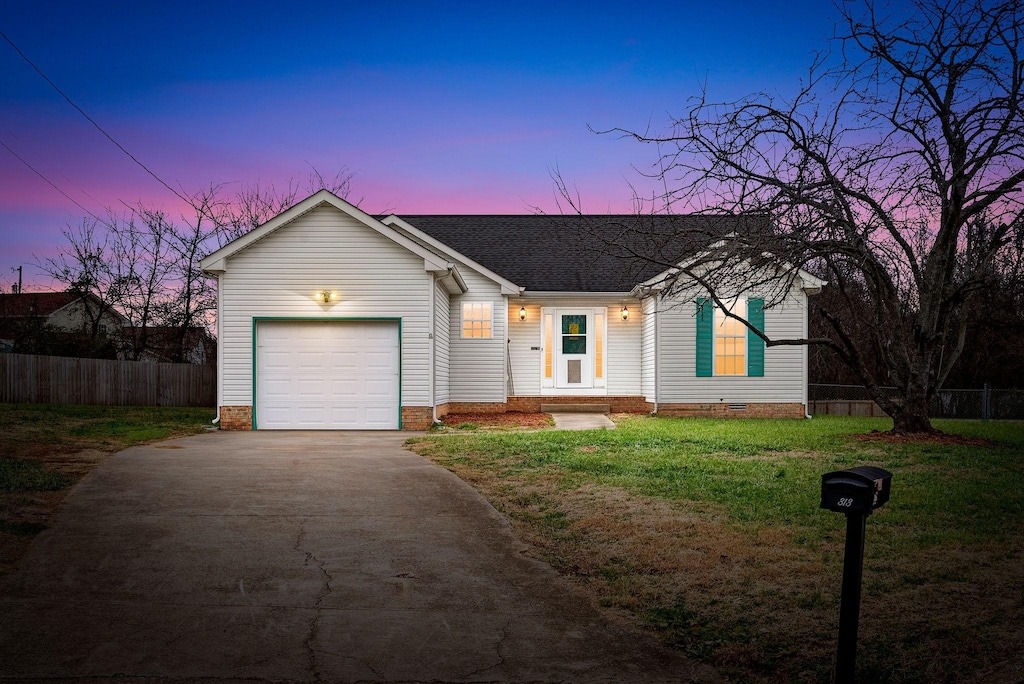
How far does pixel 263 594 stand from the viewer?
17.9 ft

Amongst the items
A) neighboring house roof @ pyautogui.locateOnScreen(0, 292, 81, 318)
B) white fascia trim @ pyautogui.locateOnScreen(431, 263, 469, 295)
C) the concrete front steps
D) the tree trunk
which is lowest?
the concrete front steps

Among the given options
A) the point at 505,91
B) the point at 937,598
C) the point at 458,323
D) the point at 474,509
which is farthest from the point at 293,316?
the point at 937,598

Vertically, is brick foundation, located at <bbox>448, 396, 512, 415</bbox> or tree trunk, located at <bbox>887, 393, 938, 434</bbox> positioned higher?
tree trunk, located at <bbox>887, 393, 938, 434</bbox>

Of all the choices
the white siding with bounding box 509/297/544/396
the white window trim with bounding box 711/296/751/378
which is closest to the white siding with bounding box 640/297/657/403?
the white window trim with bounding box 711/296/751/378

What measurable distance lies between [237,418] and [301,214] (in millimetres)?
4536

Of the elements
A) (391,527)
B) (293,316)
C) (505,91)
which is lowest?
(391,527)

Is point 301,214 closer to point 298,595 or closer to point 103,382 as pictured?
point 103,382

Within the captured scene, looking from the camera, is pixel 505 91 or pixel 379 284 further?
pixel 505 91

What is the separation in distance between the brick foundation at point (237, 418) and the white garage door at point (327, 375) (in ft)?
0.59

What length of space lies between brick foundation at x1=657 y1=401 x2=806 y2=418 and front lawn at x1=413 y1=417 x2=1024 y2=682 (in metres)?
7.59

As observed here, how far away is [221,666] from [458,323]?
55.0ft

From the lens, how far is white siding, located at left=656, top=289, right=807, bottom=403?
19938mm

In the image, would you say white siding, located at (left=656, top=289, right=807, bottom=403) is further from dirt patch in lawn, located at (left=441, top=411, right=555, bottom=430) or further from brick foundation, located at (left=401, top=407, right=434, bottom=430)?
brick foundation, located at (left=401, top=407, right=434, bottom=430)

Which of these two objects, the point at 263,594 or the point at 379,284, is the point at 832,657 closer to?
the point at 263,594
